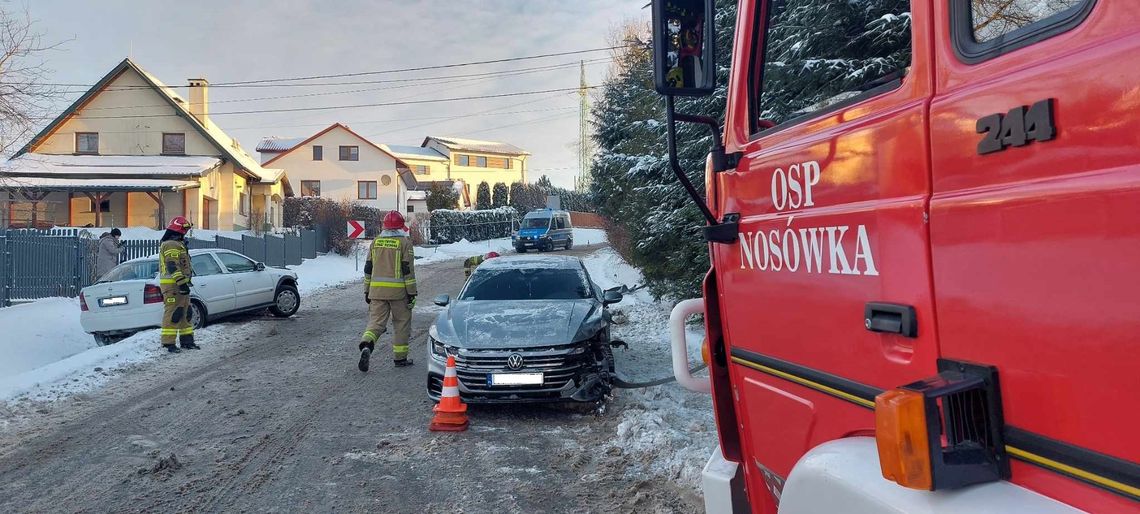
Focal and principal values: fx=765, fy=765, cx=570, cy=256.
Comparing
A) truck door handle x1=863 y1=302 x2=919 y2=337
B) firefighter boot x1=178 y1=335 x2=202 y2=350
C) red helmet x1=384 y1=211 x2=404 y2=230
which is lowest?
firefighter boot x1=178 y1=335 x2=202 y2=350

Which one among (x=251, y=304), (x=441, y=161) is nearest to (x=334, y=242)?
(x=251, y=304)

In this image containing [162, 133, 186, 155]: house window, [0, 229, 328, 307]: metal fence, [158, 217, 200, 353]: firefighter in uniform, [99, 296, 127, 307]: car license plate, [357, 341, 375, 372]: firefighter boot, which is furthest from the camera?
[162, 133, 186, 155]: house window

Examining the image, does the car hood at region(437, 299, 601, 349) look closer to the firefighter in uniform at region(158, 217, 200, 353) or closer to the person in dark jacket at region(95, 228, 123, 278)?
the firefighter in uniform at region(158, 217, 200, 353)

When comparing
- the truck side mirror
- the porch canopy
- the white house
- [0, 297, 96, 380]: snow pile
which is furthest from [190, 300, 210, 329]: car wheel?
the white house

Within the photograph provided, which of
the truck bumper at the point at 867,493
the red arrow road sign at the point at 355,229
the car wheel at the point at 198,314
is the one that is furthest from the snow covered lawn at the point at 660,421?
the red arrow road sign at the point at 355,229

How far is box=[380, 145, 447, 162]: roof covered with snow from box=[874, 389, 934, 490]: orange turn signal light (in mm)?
74048

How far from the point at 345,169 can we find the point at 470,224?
38.1 ft

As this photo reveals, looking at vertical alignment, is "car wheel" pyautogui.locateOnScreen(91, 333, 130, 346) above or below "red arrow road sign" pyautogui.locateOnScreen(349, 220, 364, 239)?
below

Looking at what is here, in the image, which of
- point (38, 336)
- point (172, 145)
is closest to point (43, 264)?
point (38, 336)

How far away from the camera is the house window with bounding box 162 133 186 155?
3550 centimetres

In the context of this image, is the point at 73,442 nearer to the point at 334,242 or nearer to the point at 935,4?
the point at 935,4

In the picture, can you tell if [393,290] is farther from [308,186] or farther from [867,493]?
[308,186]

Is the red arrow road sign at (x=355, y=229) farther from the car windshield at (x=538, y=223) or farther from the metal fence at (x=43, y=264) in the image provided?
the car windshield at (x=538, y=223)

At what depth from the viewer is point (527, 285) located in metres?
8.73
